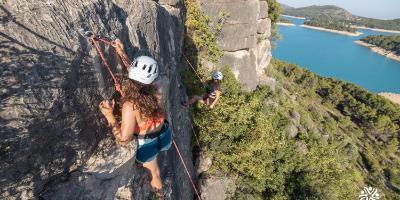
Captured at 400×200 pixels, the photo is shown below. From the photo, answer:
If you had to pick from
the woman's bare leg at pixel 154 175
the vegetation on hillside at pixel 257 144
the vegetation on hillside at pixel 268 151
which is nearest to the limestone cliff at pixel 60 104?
the woman's bare leg at pixel 154 175

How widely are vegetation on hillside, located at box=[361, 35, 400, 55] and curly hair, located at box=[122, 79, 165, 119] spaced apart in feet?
474

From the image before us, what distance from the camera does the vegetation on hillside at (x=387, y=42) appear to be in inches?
4855

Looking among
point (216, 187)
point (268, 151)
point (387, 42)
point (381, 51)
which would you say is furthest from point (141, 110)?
point (387, 42)

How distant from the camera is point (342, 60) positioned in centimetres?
11494

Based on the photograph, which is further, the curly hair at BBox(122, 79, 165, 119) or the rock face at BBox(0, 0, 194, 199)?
the curly hair at BBox(122, 79, 165, 119)

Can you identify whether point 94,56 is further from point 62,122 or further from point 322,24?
point 322,24

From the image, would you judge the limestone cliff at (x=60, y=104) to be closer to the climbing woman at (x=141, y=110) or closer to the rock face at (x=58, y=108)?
the rock face at (x=58, y=108)

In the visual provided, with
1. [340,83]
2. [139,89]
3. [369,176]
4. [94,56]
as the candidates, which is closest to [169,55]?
[94,56]

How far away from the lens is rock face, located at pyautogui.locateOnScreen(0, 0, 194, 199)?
3.16 metres

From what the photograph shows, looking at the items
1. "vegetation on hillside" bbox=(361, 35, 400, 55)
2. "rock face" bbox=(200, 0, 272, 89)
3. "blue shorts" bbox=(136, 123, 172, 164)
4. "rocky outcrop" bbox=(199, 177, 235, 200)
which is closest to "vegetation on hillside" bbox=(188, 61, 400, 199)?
"rocky outcrop" bbox=(199, 177, 235, 200)

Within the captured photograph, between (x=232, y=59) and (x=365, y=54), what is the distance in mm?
125760

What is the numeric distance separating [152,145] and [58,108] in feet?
4.79

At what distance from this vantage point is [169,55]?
8.12m

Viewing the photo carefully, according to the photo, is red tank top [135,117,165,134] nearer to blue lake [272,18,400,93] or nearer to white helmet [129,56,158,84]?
white helmet [129,56,158,84]
